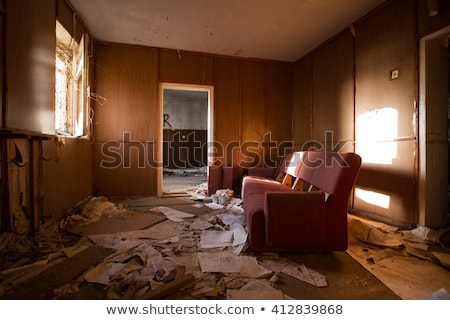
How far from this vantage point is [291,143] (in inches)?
216

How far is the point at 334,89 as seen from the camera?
4.12 m

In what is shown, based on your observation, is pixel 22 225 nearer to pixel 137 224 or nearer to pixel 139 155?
pixel 137 224

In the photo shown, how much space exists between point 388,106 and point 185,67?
3.73 metres

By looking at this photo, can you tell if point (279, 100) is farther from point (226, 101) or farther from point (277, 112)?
point (226, 101)

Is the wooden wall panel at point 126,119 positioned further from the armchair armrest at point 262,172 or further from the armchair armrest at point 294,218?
the armchair armrest at point 294,218

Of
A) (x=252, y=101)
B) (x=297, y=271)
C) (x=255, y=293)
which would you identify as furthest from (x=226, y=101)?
(x=255, y=293)

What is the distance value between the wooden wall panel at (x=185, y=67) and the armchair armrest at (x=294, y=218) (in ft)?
12.1

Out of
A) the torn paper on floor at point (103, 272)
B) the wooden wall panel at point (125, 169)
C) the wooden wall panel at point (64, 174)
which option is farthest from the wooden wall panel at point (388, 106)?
the wooden wall panel at point (64, 174)

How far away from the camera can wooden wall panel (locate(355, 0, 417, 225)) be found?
2801 millimetres

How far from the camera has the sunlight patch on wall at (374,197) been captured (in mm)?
3076

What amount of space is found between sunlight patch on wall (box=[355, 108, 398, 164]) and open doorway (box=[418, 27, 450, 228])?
1.09 feet

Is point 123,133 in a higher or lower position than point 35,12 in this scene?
lower
